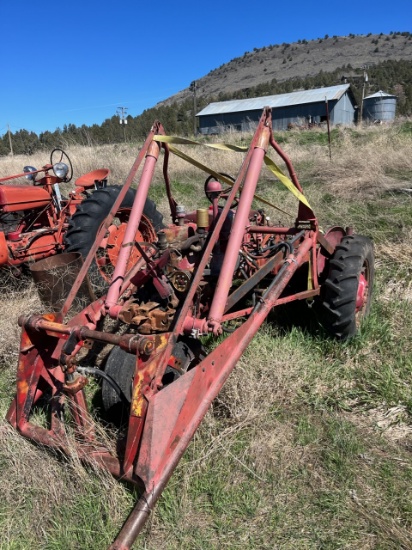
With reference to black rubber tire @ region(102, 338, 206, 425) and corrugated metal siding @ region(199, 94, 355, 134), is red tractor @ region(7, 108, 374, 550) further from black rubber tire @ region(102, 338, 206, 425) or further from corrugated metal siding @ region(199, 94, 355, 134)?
corrugated metal siding @ region(199, 94, 355, 134)

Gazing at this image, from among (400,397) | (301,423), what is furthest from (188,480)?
(400,397)

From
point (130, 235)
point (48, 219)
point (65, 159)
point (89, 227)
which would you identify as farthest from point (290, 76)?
point (130, 235)

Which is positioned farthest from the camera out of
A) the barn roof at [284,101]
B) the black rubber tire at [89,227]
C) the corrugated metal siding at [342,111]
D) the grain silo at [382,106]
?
the corrugated metal siding at [342,111]

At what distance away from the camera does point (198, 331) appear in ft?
7.79

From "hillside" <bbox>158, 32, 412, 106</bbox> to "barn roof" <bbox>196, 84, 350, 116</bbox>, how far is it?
2928 cm

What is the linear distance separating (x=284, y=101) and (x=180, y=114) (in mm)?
10263

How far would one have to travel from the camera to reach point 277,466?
2398 mm

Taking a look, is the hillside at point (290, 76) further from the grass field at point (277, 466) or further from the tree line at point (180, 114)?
the grass field at point (277, 466)

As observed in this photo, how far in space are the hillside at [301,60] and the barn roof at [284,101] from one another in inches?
1153

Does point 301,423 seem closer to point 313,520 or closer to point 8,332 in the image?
point 313,520

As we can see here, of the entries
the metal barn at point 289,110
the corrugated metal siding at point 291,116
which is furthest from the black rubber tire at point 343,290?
the metal barn at point 289,110

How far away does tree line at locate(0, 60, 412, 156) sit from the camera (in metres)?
28.5

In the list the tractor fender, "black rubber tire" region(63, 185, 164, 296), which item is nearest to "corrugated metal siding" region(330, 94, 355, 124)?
"black rubber tire" region(63, 185, 164, 296)

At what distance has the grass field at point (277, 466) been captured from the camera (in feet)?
6.61
